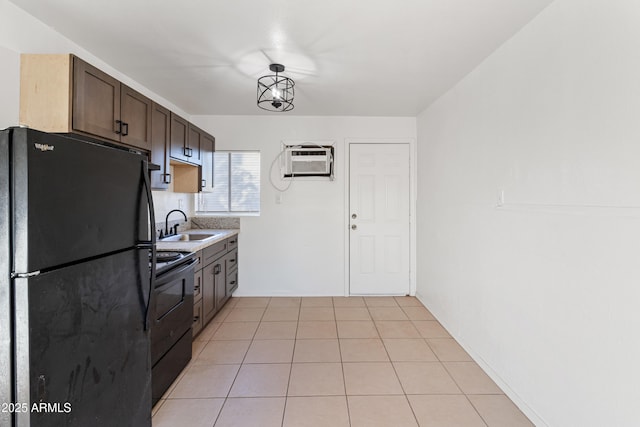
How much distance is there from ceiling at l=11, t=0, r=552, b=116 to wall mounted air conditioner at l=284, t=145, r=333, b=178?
918 millimetres

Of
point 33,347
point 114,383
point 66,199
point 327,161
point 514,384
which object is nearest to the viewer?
point 33,347

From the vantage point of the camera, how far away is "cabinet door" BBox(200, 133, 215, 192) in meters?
3.40

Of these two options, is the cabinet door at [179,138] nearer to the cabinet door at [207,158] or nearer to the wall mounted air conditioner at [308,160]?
the cabinet door at [207,158]

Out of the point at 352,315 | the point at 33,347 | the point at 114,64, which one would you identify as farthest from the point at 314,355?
the point at 114,64

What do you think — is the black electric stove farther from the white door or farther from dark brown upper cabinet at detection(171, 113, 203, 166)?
the white door

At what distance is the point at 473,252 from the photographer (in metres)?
2.43

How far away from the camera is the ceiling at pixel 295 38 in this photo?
1679 mm

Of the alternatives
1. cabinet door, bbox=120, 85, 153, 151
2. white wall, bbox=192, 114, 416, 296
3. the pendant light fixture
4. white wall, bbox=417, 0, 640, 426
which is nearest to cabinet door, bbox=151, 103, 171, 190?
cabinet door, bbox=120, 85, 153, 151

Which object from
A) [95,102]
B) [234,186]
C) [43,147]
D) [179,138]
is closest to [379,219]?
[234,186]

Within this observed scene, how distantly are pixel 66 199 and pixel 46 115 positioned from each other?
1.06 m

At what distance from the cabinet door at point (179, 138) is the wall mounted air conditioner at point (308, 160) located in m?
1.25

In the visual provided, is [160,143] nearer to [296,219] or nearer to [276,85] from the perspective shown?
[276,85]

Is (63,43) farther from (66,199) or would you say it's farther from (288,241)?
(288,241)

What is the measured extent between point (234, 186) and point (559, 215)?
3377mm
